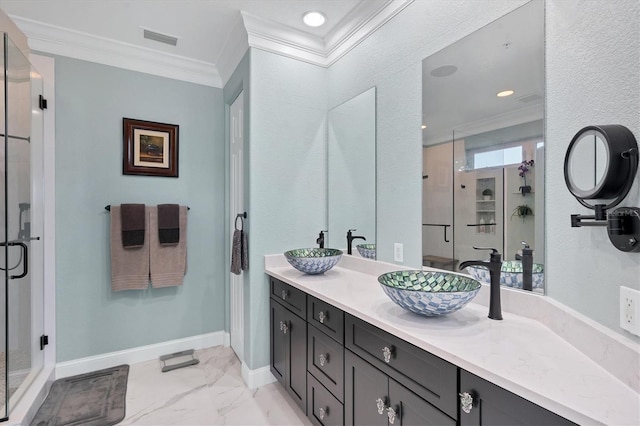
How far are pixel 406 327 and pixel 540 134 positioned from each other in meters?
0.94

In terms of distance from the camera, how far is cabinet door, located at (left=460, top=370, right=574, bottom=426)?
2.51 feet

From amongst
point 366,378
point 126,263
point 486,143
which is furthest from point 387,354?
point 126,263

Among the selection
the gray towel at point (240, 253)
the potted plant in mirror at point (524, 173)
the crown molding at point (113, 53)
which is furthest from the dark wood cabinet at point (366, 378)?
the crown molding at point (113, 53)

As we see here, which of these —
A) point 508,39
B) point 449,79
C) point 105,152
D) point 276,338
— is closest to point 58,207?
point 105,152

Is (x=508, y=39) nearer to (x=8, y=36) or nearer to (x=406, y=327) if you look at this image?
(x=406, y=327)

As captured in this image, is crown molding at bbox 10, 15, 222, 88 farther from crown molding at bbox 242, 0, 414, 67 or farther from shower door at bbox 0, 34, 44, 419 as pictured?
crown molding at bbox 242, 0, 414, 67

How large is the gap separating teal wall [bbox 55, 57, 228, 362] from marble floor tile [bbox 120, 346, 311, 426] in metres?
0.42

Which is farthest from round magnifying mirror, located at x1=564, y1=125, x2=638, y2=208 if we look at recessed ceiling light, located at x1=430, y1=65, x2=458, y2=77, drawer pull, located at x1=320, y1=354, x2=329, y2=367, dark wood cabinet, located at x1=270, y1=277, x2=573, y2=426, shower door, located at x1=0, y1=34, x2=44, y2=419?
shower door, located at x1=0, y1=34, x2=44, y2=419

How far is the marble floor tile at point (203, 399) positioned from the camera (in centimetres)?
199

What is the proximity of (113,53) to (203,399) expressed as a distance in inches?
112

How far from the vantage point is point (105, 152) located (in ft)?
8.54

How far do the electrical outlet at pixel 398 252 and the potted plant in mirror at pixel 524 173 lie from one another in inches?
30.6

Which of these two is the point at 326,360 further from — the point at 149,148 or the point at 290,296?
the point at 149,148

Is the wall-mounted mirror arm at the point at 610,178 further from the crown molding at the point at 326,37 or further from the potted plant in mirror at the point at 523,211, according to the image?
the crown molding at the point at 326,37
